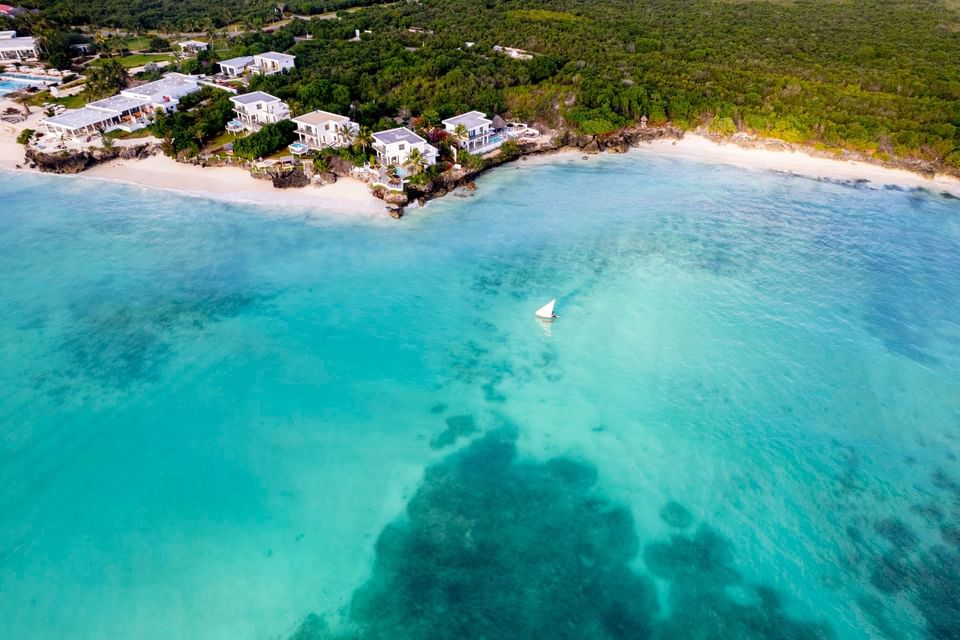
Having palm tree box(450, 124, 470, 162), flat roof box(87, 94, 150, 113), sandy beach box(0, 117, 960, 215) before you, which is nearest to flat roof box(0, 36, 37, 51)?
sandy beach box(0, 117, 960, 215)

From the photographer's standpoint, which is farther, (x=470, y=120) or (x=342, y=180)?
(x=470, y=120)

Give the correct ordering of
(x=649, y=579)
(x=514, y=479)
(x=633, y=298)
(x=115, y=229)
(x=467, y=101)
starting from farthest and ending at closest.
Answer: (x=467, y=101)
(x=115, y=229)
(x=633, y=298)
(x=514, y=479)
(x=649, y=579)

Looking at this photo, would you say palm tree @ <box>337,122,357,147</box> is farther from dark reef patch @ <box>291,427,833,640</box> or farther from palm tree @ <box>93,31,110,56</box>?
palm tree @ <box>93,31,110,56</box>

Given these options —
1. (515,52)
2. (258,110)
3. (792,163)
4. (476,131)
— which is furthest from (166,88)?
(792,163)

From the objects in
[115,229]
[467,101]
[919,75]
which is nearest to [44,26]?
[115,229]

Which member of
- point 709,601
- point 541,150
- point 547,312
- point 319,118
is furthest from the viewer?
point 541,150

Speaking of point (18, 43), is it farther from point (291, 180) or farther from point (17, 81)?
point (291, 180)

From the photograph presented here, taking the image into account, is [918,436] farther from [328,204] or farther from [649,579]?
[328,204]

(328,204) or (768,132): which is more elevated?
(768,132)
